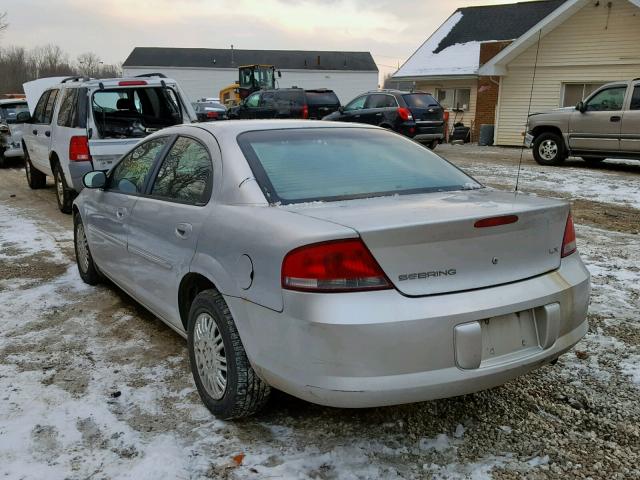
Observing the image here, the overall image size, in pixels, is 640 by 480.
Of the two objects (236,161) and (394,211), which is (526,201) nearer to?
(394,211)

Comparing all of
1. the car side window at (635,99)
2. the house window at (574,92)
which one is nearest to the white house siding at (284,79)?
the house window at (574,92)

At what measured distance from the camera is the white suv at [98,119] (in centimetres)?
765

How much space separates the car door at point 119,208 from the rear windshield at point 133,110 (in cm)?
333

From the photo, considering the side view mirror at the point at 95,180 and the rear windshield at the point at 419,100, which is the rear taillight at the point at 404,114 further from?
the side view mirror at the point at 95,180

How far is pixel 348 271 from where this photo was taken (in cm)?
238

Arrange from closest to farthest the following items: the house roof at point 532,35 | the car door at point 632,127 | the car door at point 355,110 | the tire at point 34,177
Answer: the tire at point 34,177
the car door at point 632,127
the car door at point 355,110
the house roof at point 532,35

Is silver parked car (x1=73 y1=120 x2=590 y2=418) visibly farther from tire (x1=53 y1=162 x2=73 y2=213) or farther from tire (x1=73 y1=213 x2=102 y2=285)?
tire (x1=53 y1=162 x2=73 y2=213)

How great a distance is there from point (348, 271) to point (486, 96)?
20975 mm

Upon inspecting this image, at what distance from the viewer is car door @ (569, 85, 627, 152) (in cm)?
1215

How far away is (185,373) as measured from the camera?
359 centimetres

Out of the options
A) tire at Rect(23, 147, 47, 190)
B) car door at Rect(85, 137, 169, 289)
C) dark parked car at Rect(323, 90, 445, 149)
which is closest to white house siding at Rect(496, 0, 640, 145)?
dark parked car at Rect(323, 90, 445, 149)

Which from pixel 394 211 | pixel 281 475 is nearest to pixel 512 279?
pixel 394 211

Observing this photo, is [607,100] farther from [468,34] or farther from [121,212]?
[468,34]

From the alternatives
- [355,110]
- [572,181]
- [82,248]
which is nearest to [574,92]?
[355,110]
